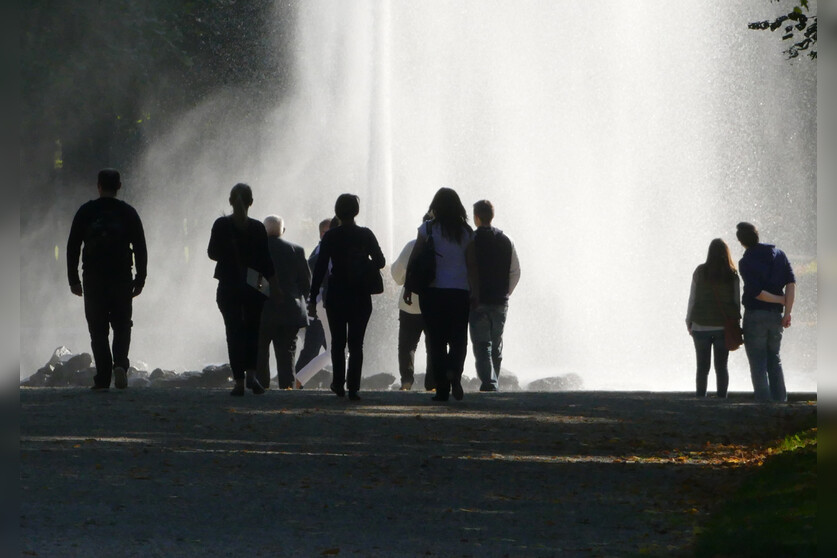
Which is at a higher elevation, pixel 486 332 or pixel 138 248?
pixel 138 248

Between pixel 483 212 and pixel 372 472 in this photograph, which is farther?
pixel 483 212

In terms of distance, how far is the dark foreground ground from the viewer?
586 cm

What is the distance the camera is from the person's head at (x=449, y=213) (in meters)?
11.4

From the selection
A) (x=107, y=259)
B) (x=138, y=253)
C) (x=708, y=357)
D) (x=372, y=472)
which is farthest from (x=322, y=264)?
(x=708, y=357)

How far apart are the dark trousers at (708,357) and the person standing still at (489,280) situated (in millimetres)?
1841

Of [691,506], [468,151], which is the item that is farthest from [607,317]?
[691,506]

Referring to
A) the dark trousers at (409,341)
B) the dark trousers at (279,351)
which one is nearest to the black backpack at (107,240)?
the dark trousers at (279,351)

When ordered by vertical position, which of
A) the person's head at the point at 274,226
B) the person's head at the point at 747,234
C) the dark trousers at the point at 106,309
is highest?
the person's head at the point at 274,226

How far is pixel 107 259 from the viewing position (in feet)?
37.0

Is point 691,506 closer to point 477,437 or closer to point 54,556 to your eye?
point 477,437

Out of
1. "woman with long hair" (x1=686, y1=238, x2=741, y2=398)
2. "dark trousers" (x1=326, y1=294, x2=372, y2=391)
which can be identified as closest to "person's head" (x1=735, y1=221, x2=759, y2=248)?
"woman with long hair" (x1=686, y1=238, x2=741, y2=398)

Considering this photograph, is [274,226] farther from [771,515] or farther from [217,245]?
[771,515]

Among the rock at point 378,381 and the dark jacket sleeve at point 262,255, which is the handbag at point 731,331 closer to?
the dark jacket sleeve at point 262,255

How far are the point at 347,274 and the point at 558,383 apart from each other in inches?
320
